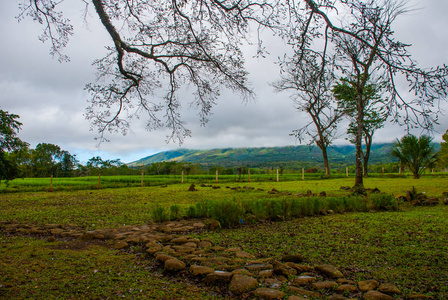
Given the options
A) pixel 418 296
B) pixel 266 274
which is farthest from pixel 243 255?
pixel 418 296

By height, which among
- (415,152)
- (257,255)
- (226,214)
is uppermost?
(415,152)

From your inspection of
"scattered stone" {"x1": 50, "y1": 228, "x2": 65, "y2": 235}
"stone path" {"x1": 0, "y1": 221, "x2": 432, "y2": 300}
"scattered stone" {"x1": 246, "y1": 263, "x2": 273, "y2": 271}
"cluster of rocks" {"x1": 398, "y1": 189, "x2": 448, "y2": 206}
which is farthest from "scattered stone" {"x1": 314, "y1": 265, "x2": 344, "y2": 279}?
"cluster of rocks" {"x1": 398, "y1": 189, "x2": 448, "y2": 206}

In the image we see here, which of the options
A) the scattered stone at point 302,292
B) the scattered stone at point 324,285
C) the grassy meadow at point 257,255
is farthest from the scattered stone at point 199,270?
the scattered stone at point 324,285

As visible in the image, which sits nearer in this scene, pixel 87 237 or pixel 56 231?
pixel 87 237

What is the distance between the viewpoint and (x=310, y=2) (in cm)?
421

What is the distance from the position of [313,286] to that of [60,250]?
3.58m

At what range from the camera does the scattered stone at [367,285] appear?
2.65 meters

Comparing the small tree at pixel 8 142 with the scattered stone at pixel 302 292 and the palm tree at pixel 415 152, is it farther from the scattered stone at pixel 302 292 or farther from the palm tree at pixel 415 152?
the palm tree at pixel 415 152

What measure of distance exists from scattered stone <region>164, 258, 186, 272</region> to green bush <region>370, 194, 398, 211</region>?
22.1ft

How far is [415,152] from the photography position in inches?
892

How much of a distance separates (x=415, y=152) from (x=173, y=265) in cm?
2564

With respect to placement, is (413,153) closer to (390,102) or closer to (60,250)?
(390,102)

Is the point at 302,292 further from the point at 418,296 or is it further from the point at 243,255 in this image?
the point at 243,255

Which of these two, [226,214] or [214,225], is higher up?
[226,214]
